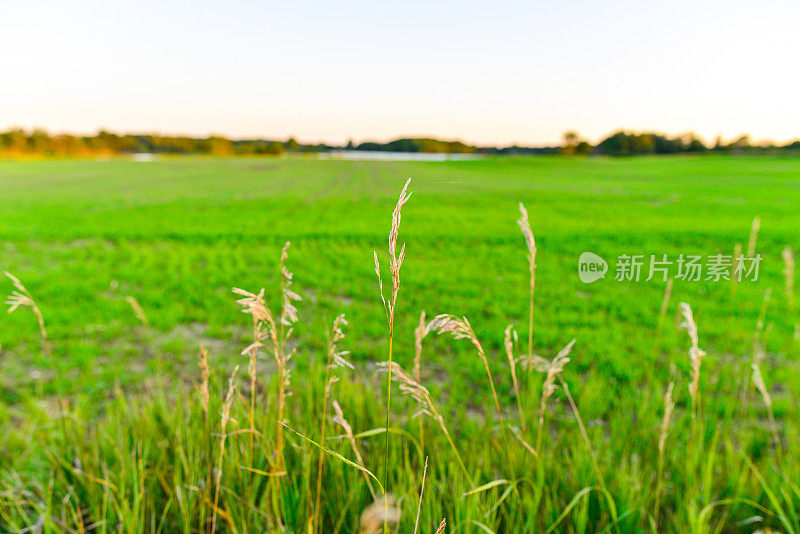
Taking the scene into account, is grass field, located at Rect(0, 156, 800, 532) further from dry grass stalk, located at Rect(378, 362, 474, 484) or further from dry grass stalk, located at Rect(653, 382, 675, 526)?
dry grass stalk, located at Rect(378, 362, 474, 484)

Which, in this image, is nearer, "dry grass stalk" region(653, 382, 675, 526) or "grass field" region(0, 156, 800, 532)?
"dry grass stalk" region(653, 382, 675, 526)

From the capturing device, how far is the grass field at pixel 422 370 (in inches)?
69.2

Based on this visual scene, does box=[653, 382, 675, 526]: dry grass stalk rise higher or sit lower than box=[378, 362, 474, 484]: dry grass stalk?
lower

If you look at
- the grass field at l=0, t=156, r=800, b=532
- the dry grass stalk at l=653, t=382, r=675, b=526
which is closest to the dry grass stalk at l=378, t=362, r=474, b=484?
the grass field at l=0, t=156, r=800, b=532

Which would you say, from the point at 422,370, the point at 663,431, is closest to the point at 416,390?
the point at 663,431

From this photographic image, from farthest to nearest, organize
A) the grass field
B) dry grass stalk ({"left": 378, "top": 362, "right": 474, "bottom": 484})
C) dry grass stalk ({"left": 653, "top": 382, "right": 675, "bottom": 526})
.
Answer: the grass field, dry grass stalk ({"left": 653, "top": 382, "right": 675, "bottom": 526}), dry grass stalk ({"left": 378, "top": 362, "right": 474, "bottom": 484})

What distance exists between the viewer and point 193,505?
5.79 feet

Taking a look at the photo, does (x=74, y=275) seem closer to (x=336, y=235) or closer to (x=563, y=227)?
(x=336, y=235)

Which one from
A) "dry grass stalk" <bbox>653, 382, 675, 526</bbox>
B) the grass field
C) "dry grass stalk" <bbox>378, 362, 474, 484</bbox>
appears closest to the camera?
"dry grass stalk" <bbox>378, 362, 474, 484</bbox>

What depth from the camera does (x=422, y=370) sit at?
415 cm

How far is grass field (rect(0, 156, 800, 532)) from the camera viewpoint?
1.76m

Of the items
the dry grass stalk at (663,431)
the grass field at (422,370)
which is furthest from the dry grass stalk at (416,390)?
the dry grass stalk at (663,431)

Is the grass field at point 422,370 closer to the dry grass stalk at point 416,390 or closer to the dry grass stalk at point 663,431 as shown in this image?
the dry grass stalk at point 663,431

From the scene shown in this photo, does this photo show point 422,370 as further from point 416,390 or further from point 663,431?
point 416,390
